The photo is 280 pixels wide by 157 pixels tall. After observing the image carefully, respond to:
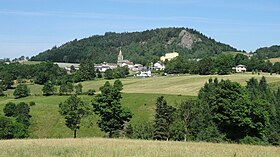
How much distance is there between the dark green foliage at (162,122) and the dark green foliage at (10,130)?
2046 centimetres

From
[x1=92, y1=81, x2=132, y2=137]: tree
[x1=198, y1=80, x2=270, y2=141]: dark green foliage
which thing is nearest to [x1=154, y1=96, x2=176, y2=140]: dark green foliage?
[x1=92, y1=81, x2=132, y2=137]: tree

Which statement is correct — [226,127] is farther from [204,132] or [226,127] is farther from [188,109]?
[188,109]

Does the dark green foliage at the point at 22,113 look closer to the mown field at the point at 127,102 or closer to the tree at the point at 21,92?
the mown field at the point at 127,102

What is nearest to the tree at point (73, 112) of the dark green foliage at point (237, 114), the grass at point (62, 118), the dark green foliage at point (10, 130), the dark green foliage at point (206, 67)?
the grass at point (62, 118)

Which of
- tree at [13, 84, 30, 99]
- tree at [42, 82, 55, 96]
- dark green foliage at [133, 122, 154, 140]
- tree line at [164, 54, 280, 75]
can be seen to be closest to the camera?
dark green foliage at [133, 122, 154, 140]

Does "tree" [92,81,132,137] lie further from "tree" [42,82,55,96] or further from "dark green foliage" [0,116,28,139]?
"tree" [42,82,55,96]

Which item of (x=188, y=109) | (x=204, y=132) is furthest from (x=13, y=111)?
(x=204, y=132)

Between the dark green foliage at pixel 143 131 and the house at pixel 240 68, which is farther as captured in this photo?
the house at pixel 240 68

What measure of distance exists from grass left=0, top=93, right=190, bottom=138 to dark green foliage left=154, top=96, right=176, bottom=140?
59.2 ft

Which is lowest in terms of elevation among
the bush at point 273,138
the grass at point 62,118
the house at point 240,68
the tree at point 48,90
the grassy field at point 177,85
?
the grass at point 62,118

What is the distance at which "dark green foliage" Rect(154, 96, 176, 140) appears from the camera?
58.5 m

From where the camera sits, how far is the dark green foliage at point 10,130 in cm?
6312

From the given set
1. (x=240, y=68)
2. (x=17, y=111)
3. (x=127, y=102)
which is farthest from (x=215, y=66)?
(x=17, y=111)

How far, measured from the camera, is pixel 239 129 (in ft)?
169
